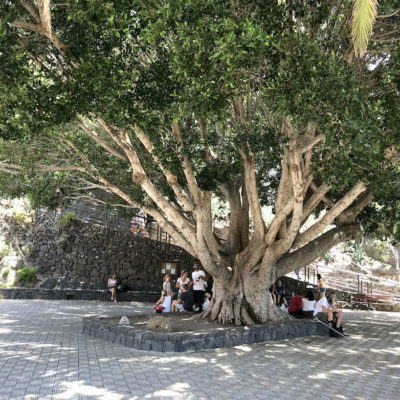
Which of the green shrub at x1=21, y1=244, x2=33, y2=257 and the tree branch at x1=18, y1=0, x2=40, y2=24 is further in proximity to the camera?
the green shrub at x1=21, y1=244, x2=33, y2=257

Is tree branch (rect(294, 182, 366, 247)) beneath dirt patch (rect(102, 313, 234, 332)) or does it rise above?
above

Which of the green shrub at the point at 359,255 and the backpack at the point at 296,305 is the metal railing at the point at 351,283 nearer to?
the green shrub at the point at 359,255

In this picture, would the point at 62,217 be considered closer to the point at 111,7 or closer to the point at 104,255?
the point at 104,255

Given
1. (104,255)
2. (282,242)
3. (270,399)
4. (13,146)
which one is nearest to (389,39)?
(282,242)

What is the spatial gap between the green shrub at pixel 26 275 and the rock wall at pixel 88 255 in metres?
0.55

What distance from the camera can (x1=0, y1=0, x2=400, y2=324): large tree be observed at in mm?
6688

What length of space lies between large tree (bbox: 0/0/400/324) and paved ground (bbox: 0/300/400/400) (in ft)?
8.48

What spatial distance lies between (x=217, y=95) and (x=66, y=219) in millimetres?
13383

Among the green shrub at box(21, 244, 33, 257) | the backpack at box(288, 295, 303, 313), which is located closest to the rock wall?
the green shrub at box(21, 244, 33, 257)

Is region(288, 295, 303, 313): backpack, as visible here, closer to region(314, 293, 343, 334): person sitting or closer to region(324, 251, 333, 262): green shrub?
region(314, 293, 343, 334): person sitting

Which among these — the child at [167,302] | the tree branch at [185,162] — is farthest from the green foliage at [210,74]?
the child at [167,302]

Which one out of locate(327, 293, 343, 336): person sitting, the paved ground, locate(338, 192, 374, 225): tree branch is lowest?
the paved ground

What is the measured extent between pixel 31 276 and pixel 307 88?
13977 millimetres

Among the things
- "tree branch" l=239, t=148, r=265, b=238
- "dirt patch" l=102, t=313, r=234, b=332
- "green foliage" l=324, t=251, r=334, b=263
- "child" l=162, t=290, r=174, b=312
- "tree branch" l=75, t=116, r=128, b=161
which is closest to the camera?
"tree branch" l=75, t=116, r=128, b=161
